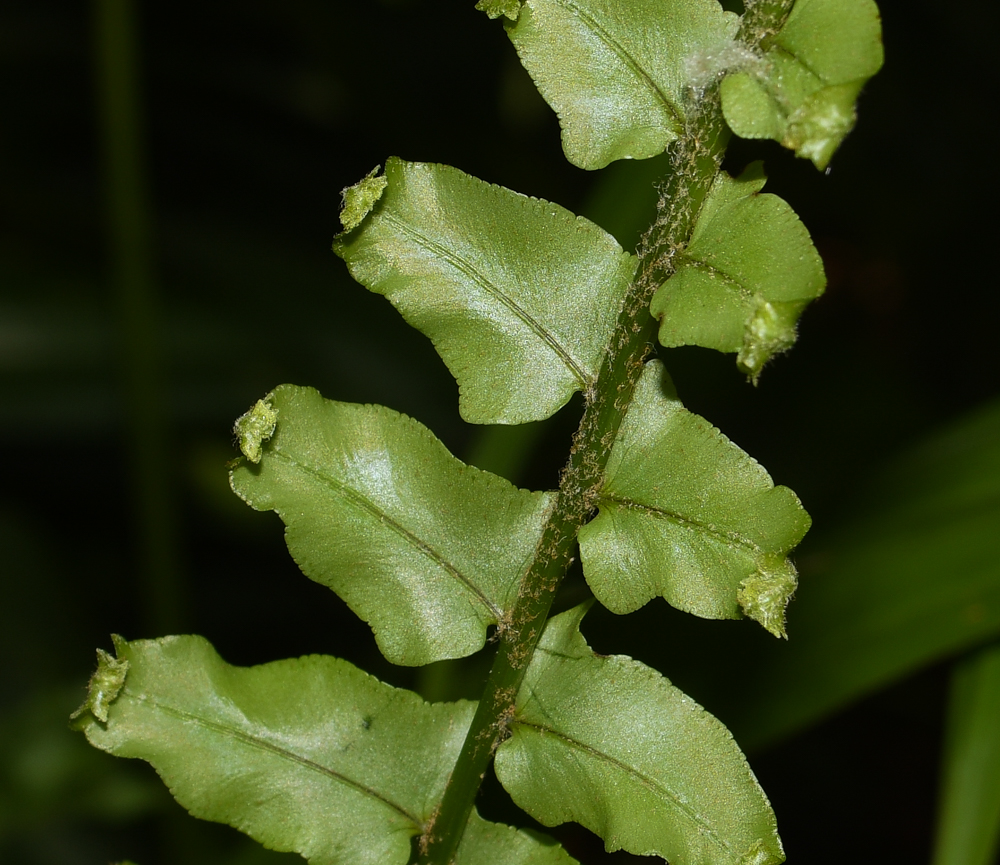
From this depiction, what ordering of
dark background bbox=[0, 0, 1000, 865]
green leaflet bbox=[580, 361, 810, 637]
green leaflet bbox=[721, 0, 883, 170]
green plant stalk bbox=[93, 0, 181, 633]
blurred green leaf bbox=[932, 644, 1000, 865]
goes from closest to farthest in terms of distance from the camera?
green leaflet bbox=[721, 0, 883, 170] → green leaflet bbox=[580, 361, 810, 637] → blurred green leaf bbox=[932, 644, 1000, 865] → green plant stalk bbox=[93, 0, 181, 633] → dark background bbox=[0, 0, 1000, 865]

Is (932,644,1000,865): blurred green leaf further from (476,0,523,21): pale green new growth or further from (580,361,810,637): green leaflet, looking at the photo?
(476,0,523,21): pale green new growth

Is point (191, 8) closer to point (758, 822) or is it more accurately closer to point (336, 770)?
point (336, 770)

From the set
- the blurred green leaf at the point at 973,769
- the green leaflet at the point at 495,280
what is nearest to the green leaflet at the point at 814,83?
the green leaflet at the point at 495,280

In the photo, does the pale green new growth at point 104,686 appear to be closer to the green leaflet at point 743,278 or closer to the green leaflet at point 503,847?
the green leaflet at point 503,847

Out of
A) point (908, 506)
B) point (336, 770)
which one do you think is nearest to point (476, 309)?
point (336, 770)

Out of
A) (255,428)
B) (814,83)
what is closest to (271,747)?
(255,428)

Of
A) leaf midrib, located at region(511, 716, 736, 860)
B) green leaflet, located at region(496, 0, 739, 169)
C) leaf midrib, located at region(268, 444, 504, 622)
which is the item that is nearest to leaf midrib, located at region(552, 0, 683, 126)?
green leaflet, located at region(496, 0, 739, 169)
